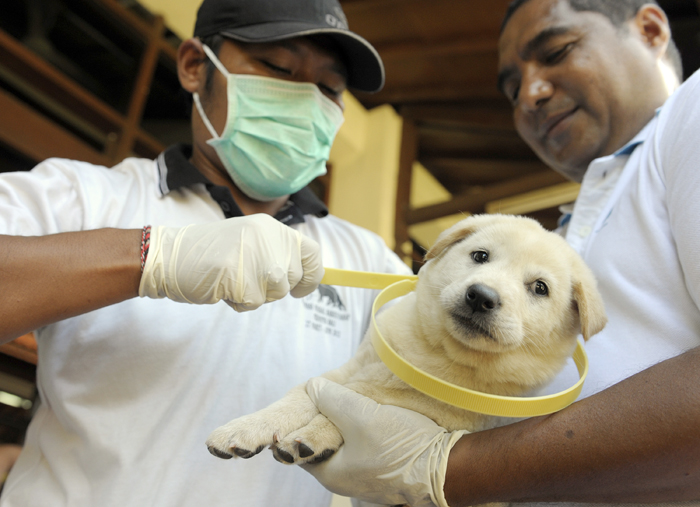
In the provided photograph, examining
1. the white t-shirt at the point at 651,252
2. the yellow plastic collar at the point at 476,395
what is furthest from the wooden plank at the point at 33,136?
the white t-shirt at the point at 651,252

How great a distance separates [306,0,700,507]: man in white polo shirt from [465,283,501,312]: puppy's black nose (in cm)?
34

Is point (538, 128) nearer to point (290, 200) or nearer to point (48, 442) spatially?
point (290, 200)

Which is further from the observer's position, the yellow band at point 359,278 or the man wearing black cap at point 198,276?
the yellow band at point 359,278

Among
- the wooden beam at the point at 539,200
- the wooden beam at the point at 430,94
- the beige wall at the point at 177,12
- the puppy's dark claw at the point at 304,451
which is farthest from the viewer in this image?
the wooden beam at the point at 539,200

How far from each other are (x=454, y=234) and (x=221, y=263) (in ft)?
2.67

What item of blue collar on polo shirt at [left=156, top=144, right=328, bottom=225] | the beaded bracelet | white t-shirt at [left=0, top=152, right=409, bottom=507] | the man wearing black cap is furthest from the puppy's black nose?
blue collar on polo shirt at [left=156, top=144, right=328, bottom=225]

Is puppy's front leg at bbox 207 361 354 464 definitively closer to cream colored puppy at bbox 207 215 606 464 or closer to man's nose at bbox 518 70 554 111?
cream colored puppy at bbox 207 215 606 464

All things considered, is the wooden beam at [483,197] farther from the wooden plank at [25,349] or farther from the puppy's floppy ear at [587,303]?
the wooden plank at [25,349]

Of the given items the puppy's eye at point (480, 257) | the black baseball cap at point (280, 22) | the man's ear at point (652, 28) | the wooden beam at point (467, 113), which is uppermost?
the black baseball cap at point (280, 22)

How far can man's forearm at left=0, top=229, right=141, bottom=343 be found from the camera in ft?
4.65

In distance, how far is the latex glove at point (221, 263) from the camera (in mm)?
1552

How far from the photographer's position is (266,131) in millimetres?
2289

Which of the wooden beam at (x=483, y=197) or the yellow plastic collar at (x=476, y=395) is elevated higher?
the yellow plastic collar at (x=476, y=395)

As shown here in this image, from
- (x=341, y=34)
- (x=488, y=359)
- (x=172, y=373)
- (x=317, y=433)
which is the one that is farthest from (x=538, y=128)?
(x=172, y=373)
